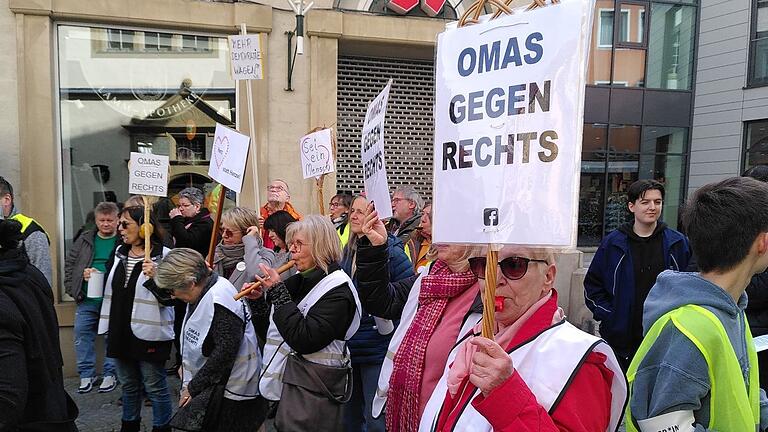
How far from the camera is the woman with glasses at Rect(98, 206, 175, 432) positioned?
12.3ft

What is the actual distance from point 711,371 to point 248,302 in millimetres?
2667

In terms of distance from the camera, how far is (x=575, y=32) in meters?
1.32

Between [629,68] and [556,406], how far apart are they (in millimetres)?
14054

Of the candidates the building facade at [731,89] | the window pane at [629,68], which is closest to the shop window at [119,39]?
the window pane at [629,68]

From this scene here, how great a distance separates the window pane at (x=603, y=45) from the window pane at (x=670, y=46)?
1297 mm

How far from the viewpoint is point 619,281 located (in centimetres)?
366

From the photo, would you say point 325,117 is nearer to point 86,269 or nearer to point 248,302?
point 86,269

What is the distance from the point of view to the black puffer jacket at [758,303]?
266 cm

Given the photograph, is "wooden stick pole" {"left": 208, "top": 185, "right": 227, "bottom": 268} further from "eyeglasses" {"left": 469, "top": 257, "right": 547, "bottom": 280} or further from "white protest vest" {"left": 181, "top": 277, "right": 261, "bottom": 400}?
"eyeglasses" {"left": 469, "top": 257, "right": 547, "bottom": 280}

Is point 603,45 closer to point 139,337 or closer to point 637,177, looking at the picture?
point 637,177

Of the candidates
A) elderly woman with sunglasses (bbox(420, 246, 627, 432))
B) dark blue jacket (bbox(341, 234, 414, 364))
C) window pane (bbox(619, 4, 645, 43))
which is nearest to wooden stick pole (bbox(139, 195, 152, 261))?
dark blue jacket (bbox(341, 234, 414, 364))

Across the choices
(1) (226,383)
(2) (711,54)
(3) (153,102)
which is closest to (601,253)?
(1) (226,383)

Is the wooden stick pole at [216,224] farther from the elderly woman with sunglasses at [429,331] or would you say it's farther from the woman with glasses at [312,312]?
the elderly woman with sunglasses at [429,331]

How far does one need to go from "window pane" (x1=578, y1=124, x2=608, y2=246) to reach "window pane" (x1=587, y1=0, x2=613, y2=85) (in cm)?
128
